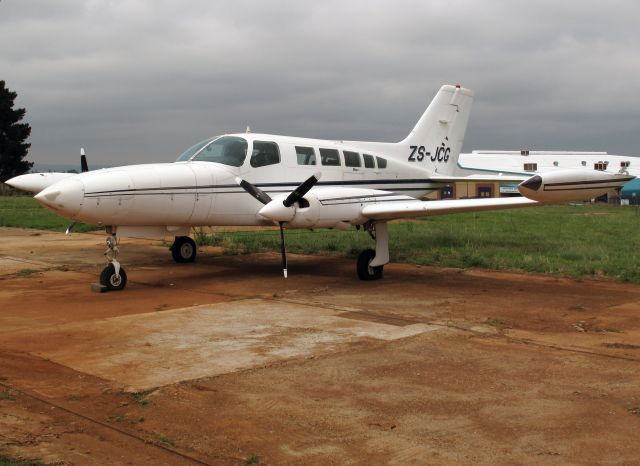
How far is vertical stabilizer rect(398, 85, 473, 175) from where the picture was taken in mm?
18453

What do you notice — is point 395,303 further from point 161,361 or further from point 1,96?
point 1,96

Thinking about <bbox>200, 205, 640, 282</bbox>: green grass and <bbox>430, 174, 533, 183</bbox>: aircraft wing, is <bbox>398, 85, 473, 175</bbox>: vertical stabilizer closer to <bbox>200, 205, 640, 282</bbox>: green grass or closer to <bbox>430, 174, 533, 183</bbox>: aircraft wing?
<bbox>430, 174, 533, 183</bbox>: aircraft wing

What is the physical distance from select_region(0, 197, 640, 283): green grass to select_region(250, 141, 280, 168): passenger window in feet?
14.2

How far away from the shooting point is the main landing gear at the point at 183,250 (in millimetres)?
16391

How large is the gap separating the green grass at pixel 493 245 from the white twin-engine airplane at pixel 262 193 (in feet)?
6.92

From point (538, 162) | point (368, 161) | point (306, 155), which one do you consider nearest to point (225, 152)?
point (306, 155)

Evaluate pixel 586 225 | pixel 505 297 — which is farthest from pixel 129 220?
pixel 586 225

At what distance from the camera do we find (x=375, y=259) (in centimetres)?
1367

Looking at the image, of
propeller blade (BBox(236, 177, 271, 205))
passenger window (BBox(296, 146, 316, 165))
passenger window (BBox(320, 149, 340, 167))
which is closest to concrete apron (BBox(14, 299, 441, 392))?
propeller blade (BBox(236, 177, 271, 205))

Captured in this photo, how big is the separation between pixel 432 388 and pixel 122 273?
755cm

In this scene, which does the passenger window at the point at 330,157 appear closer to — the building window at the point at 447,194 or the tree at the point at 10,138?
the building window at the point at 447,194

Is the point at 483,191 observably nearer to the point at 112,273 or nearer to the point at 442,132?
the point at 442,132

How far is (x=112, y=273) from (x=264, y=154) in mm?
3906

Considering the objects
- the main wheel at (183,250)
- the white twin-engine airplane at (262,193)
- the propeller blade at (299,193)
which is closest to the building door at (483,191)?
the white twin-engine airplane at (262,193)
